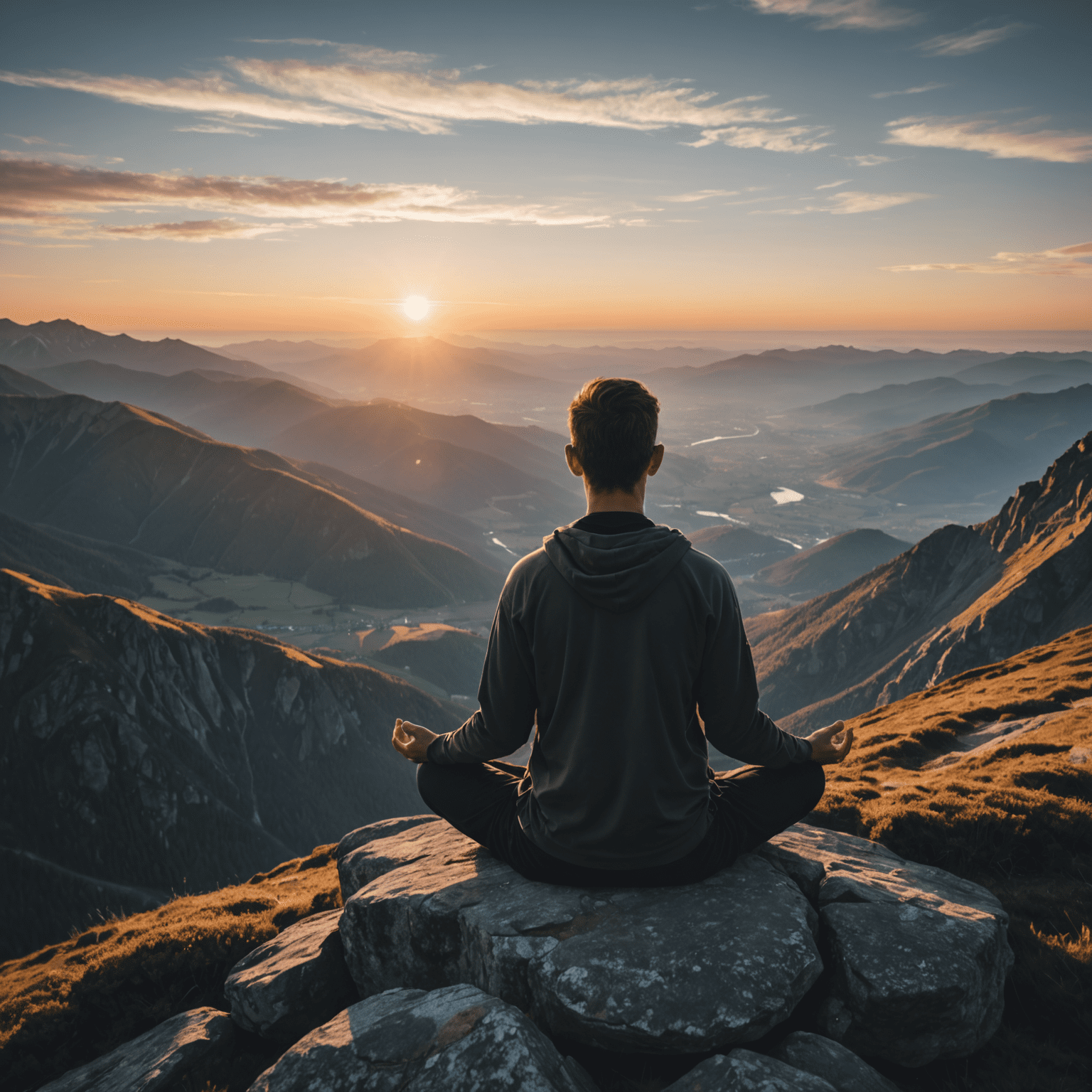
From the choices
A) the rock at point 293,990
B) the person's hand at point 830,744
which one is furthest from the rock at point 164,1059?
the person's hand at point 830,744

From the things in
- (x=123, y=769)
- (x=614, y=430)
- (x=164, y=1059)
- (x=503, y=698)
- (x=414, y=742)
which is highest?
(x=614, y=430)

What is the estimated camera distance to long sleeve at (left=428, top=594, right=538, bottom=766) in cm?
634

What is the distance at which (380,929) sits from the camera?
784 centimetres

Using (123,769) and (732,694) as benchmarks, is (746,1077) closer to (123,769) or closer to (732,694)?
(732,694)

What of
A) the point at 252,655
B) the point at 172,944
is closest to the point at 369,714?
the point at 252,655

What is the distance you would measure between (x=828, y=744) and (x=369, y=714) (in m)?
201

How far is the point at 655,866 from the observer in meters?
6.69

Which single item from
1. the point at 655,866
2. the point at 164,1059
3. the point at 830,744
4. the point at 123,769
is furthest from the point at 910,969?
the point at 123,769

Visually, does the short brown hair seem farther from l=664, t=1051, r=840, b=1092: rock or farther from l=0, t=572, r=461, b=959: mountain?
l=0, t=572, r=461, b=959: mountain

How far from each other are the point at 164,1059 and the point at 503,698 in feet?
20.8

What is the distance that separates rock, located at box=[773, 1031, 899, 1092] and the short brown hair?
548 centimetres

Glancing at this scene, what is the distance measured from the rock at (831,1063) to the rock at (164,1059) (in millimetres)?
6802

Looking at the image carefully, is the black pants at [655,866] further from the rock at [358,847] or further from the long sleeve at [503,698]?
the rock at [358,847]

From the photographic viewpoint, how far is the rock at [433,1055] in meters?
5.25
